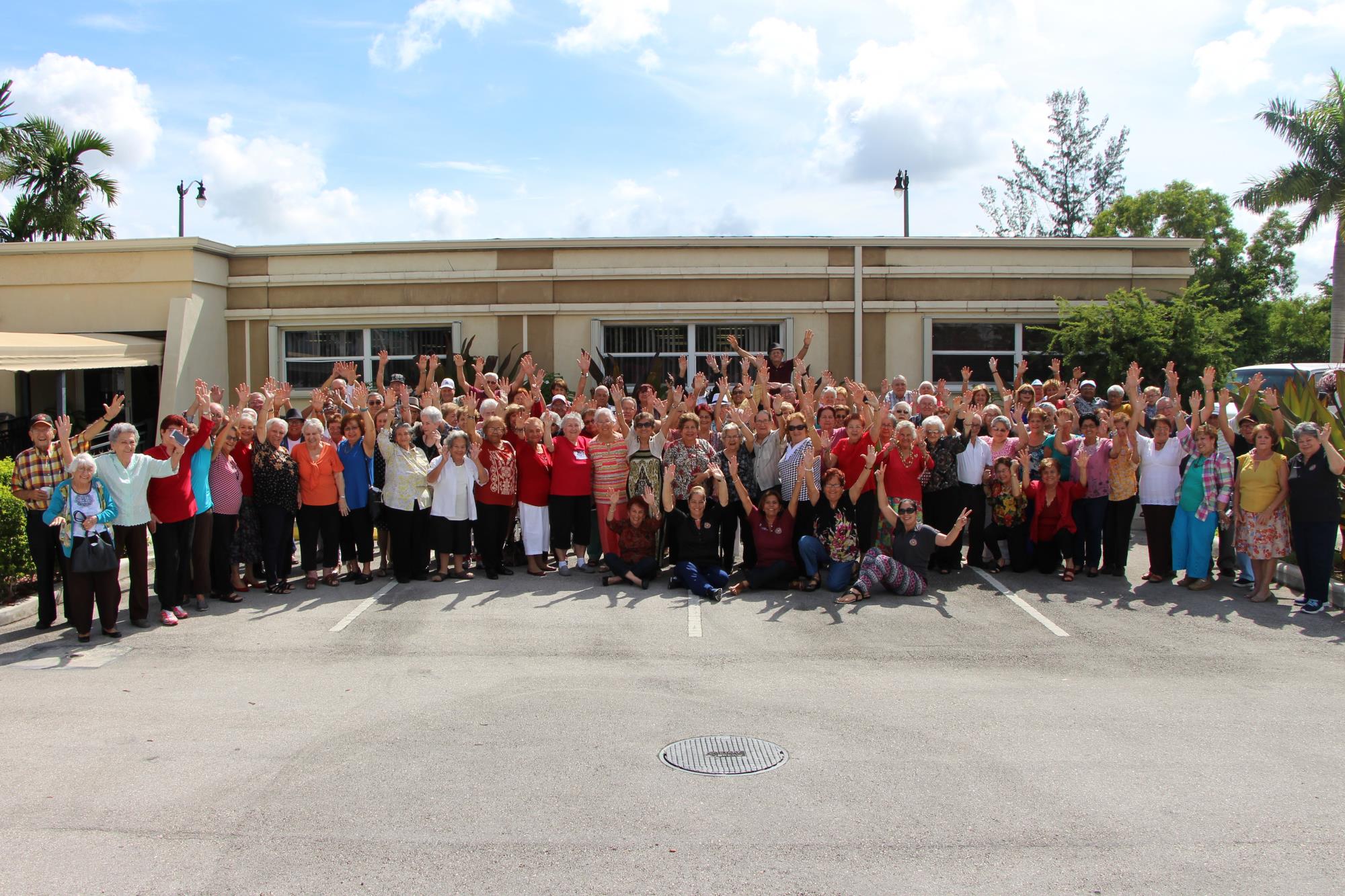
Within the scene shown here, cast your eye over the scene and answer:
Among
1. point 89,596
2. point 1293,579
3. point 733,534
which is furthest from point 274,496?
point 1293,579

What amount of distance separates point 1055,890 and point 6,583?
8442 mm

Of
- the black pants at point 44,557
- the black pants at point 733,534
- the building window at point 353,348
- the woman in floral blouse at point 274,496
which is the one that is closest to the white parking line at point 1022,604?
the black pants at point 733,534

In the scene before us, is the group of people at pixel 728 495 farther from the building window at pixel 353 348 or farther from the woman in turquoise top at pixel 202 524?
the building window at pixel 353 348

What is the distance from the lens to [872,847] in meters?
4.31

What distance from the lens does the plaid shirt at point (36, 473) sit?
7.82 meters

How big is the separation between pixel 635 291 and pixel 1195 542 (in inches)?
423

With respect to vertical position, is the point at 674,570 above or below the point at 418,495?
below

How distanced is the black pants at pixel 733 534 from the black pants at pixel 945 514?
1.73 m

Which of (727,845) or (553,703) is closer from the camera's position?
(727,845)

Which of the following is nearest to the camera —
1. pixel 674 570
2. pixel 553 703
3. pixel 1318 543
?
pixel 553 703

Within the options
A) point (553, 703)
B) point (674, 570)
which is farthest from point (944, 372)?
point (553, 703)

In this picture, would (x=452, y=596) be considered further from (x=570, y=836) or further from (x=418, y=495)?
(x=570, y=836)

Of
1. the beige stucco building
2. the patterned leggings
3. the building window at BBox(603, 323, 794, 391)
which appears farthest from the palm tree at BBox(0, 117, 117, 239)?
the patterned leggings

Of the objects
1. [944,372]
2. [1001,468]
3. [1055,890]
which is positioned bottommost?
[1055,890]
